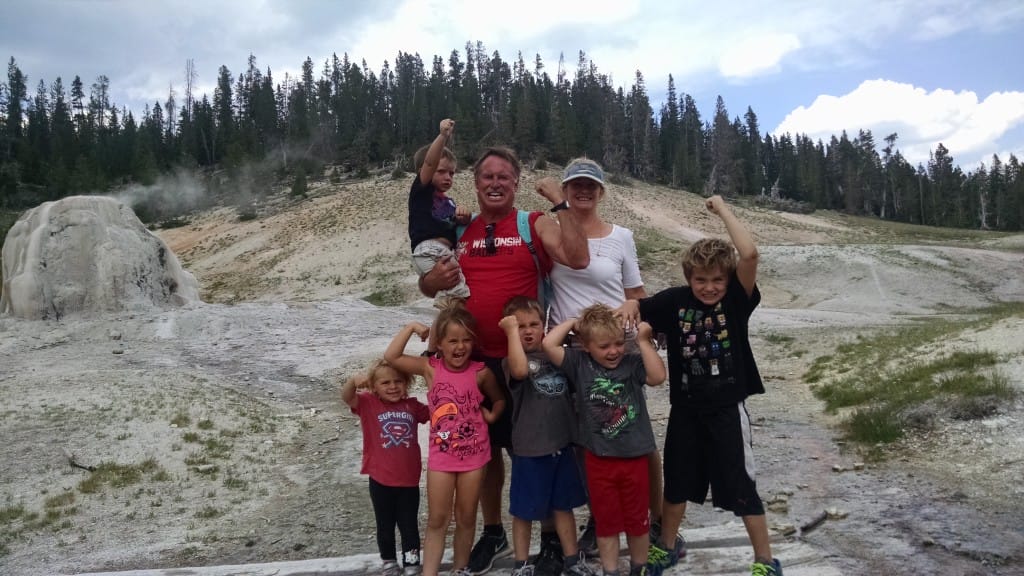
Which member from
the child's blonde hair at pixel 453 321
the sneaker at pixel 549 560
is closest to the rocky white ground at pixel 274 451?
the sneaker at pixel 549 560

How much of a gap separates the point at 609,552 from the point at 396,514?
4.02 ft

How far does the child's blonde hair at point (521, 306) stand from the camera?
11.1 feet

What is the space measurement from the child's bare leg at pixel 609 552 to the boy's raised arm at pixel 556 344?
35.4 inches

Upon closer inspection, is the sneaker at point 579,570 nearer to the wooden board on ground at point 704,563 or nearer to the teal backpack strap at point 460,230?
the wooden board on ground at point 704,563

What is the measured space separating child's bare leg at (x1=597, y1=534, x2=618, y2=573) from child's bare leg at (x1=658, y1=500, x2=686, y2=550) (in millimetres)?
397

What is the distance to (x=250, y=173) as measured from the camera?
6041 cm

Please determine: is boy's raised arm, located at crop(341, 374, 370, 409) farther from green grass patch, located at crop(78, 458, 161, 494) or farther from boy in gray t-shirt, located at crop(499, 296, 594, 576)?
green grass patch, located at crop(78, 458, 161, 494)

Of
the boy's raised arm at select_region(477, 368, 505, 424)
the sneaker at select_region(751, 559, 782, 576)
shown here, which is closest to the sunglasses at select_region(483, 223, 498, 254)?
the boy's raised arm at select_region(477, 368, 505, 424)

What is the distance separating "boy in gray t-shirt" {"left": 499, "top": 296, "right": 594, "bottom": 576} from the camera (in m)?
3.40

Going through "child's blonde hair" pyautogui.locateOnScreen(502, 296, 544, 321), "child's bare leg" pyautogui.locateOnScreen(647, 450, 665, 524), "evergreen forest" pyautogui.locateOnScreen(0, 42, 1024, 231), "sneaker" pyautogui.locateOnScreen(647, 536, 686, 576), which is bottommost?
"sneaker" pyautogui.locateOnScreen(647, 536, 686, 576)

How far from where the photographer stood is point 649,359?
335 centimetres

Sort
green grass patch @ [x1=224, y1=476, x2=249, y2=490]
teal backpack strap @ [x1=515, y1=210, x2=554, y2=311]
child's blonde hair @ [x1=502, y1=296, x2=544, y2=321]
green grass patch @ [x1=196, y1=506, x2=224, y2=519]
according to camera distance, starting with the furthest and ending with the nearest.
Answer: green grass patch @ [x1=224, y1=476, x2=249, y2=490] → green grass patch @ [x1=196, y1=506, x2=224, y2=519] → teal backpack strap @ [x1=515, y1=210, x2=554, y2=311] → child's blonde hair @ [x1=502, y1=296, x2=544, y2=321]

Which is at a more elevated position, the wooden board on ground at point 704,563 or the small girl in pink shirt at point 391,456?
the small girl in pink shirt at point 391,456

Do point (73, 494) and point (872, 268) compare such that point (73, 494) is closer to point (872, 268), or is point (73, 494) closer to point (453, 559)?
point (453, 559)
